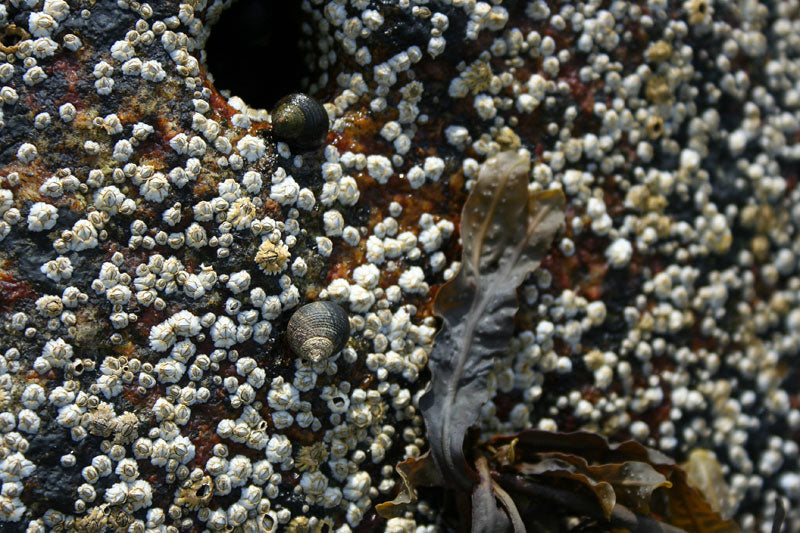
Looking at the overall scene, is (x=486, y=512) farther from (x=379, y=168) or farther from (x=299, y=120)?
Answer: (x=299, y=120)

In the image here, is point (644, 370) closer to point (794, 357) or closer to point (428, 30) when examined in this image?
point (794, 357)

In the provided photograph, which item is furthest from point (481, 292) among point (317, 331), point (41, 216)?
point (41, 216)

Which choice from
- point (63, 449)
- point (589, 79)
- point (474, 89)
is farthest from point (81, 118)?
point (589, 79)

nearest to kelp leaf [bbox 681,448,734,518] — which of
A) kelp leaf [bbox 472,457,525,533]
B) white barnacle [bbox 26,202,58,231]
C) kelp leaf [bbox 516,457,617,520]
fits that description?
kelp leaf [bbox 516,457,617,520]

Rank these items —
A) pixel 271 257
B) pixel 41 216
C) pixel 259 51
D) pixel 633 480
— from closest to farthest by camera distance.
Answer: pixel 41 216 → pixel 271 257 → pixel 633 480 → pixel 259 51

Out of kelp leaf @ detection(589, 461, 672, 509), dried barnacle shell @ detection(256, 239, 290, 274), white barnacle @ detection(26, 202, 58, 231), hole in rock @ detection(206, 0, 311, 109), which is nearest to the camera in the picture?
white barnacle @ detection(26, 202, 58, 231)

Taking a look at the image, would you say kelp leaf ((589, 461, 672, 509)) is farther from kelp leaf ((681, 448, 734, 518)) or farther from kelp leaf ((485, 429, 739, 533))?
kelp leaf ((681, 448, 734, 518))
